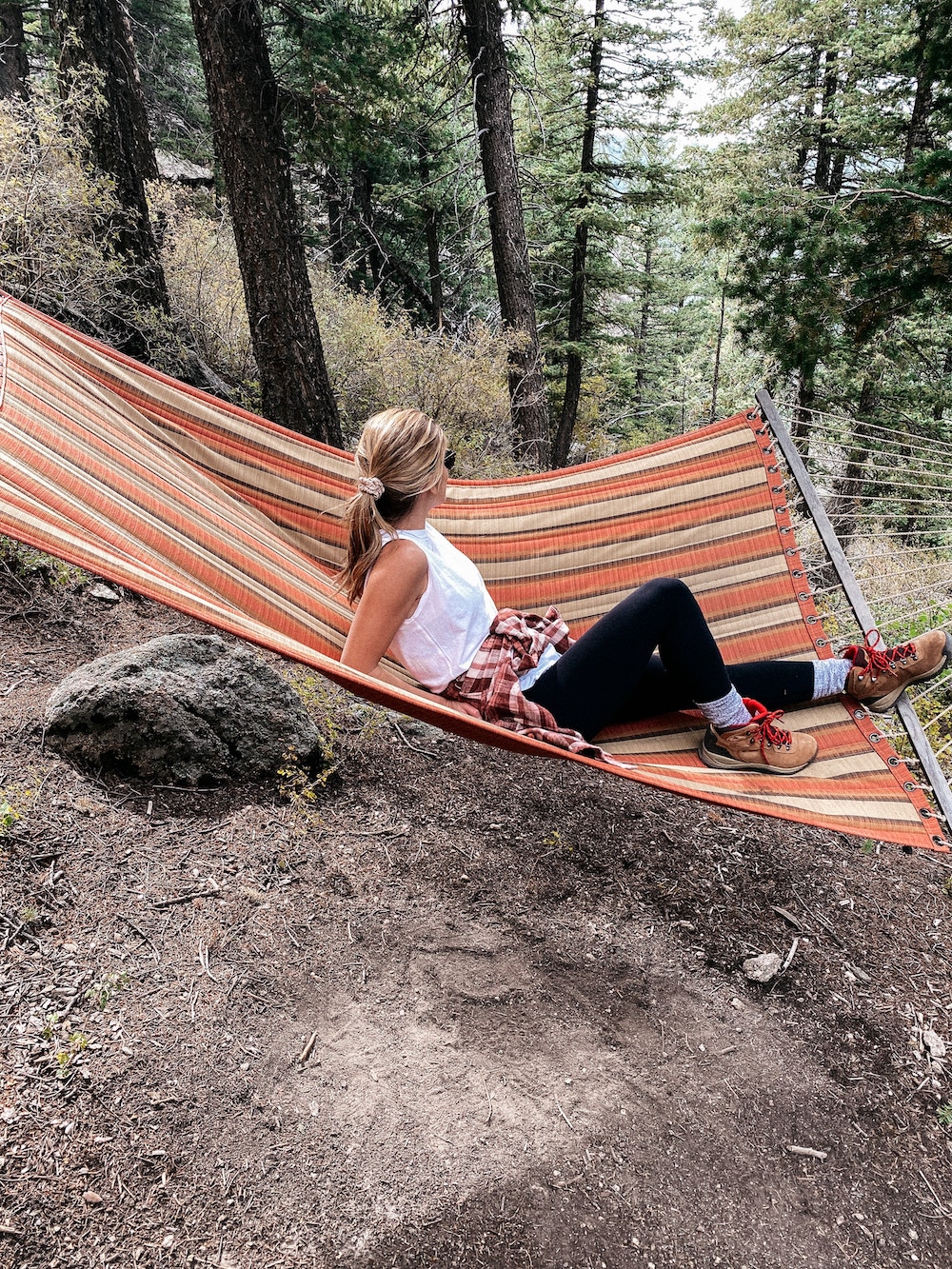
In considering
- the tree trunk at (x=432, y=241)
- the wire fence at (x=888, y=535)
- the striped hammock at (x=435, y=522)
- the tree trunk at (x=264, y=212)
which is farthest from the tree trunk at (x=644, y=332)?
the striped hammock at (x=435, y=522)

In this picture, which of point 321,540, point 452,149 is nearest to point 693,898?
point 321,540

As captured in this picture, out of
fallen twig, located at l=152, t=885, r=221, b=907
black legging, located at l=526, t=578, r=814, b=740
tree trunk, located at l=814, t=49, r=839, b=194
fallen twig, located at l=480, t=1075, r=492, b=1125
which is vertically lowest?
fallen twig, located at l=480, t=1075, r=492, b=1125

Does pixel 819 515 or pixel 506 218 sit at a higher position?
pixel 506 218

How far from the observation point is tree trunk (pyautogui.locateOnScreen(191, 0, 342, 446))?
9.11ft

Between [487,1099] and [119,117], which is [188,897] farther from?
[119,117]

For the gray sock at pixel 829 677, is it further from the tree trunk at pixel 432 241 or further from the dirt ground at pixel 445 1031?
the tree trunk at pixel 432 241

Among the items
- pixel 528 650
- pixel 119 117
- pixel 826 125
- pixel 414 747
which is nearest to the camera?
pixel 528 650

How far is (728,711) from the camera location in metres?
1.60

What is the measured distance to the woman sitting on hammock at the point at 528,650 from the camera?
144cm

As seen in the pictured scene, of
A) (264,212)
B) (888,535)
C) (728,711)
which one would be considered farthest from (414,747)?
(264,212)

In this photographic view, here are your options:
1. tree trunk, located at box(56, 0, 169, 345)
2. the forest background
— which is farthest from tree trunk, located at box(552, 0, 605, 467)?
tree trunk, located at box(56, 0, 169, 345)

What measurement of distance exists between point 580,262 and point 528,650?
7937mm

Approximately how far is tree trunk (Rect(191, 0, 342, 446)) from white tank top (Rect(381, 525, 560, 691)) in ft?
6.02

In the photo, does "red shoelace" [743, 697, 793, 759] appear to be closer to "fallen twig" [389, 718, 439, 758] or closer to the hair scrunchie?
the hair scrunchie
